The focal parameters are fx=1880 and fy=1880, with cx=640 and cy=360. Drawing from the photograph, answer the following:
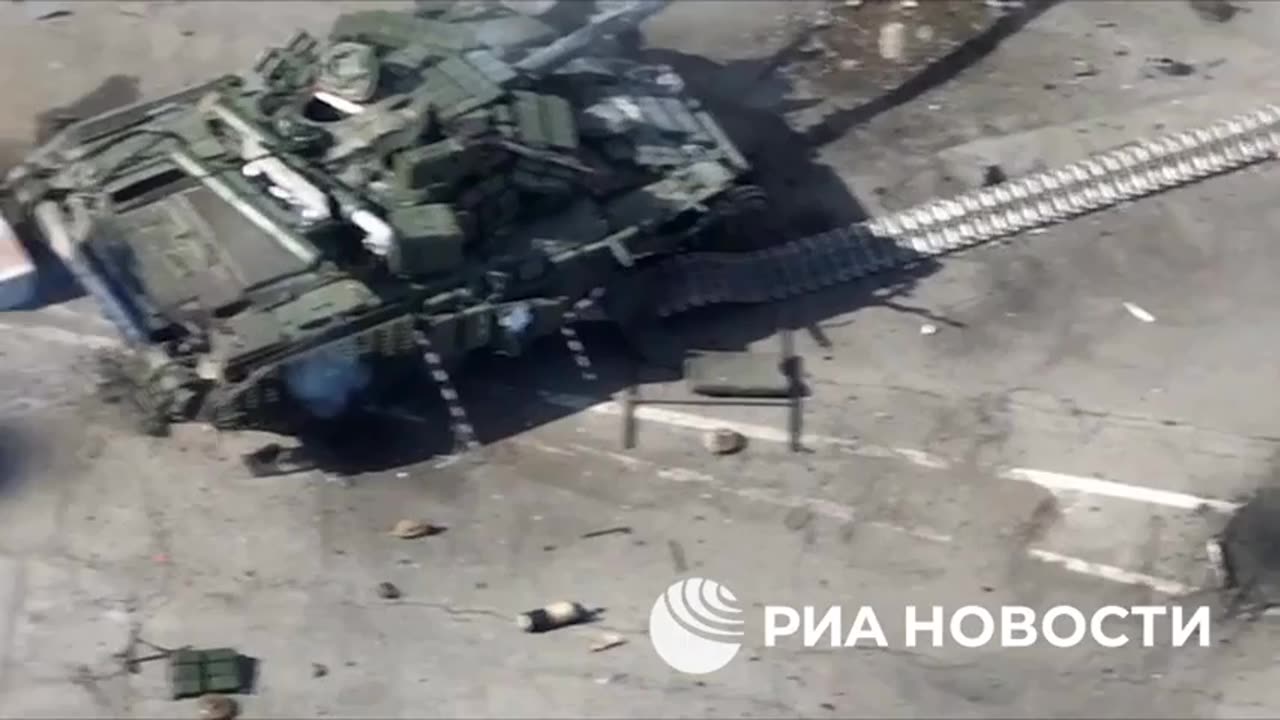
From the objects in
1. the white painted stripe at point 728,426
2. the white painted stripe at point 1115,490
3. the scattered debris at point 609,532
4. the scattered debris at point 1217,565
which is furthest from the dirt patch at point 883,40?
the scattered debris at point 1217,565

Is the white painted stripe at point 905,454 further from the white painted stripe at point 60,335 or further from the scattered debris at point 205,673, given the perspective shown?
the white painted stripe at point 60,335

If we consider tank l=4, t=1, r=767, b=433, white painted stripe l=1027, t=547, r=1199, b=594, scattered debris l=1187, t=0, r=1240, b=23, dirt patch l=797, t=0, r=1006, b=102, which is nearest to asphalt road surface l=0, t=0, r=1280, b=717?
white painted stripe l=1027, t=547, r=1199, b=594

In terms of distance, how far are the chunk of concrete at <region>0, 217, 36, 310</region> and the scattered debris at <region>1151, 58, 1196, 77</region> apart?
11.0m

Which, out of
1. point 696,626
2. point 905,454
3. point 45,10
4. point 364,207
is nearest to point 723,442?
point 905,454

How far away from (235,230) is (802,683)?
5.50 meters

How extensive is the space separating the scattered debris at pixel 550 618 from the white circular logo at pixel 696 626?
21.8 inches

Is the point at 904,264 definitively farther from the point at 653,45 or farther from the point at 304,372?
the point at 304,372

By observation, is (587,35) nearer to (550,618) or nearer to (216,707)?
(550,618)

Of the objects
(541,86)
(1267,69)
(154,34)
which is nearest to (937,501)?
(541,86)

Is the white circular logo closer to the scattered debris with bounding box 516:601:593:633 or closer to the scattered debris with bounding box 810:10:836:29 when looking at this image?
the scattered debris with bounding box 516:601:593:633

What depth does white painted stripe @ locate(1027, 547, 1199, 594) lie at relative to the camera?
13977mm

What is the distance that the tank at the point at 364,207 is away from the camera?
45.7 feet

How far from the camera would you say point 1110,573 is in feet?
46.2

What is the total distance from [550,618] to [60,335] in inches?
200
